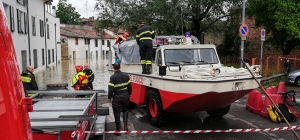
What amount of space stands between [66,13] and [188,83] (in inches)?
2616

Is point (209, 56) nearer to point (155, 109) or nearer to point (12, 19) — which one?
point (155, 109)

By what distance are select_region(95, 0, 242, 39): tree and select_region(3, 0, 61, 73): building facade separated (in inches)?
198

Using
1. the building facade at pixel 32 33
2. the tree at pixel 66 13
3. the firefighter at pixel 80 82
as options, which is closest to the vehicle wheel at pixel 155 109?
the firefighter at pixel 80 82

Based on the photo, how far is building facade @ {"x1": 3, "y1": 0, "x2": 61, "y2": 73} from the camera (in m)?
16.0

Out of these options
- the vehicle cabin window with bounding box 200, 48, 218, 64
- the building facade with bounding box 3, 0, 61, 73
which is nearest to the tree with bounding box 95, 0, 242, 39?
the building facade with bounding box 3, 0, 61, 73

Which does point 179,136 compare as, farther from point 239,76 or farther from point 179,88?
point 239,76

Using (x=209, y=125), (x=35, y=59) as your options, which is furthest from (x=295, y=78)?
(x=35, y=59)

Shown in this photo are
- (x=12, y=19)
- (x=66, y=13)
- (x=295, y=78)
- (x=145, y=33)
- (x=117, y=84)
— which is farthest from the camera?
(x=66, y=13)

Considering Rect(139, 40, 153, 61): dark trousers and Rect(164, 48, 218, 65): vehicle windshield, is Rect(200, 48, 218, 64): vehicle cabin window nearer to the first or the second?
Rect(164, 48, 218, 65): vehicle windshield

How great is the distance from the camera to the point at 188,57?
743 centimetres

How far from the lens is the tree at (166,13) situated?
1734 centimetres

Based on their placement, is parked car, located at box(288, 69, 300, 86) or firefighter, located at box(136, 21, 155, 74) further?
parked car, located at box(288, 69, 300, 86)

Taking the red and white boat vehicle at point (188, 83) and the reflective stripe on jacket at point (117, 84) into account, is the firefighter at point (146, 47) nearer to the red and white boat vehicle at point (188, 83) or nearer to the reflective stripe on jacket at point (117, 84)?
the red and white boat vehicle at point (188, 83)

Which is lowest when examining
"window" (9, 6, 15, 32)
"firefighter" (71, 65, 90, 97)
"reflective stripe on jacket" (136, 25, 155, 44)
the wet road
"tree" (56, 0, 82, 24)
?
the wet road
